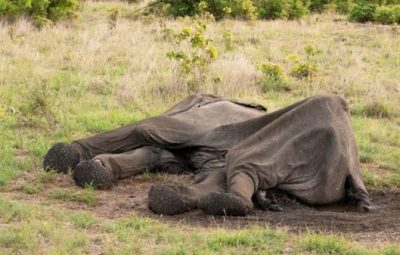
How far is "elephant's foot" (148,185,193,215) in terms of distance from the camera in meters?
6.36

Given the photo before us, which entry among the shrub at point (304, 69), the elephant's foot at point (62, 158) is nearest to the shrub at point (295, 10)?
the shrub at point (304, 69)

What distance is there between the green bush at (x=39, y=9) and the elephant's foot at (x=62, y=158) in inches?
433

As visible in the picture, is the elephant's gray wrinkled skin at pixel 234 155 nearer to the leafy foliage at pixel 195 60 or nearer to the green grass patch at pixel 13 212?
the green grass patch at pixel 13 212

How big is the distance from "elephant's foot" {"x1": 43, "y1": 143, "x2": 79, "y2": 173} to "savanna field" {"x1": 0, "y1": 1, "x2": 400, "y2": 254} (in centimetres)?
12

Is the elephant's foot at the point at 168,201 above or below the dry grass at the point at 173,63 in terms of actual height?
above

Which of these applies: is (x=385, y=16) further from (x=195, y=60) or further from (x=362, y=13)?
(x=195, y=60)

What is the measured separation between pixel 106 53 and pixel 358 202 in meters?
8.95

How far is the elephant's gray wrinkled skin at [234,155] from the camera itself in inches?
255

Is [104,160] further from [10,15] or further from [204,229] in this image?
[10,15]

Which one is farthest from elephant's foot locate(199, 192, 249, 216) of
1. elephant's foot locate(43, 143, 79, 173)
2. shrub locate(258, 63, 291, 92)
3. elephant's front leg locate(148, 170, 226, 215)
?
shrub locate(258, 63, 291, 92)

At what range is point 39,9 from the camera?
61.8 ft

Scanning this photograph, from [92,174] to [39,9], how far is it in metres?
12.5

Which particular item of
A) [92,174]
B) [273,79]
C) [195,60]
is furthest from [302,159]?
[273,79]

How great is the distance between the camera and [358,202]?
6.95 m
